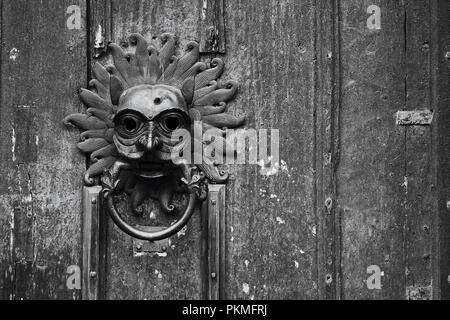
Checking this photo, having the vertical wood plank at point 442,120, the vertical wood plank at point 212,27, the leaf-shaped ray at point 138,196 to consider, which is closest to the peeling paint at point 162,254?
the leaf-shaped ray at point 138,196

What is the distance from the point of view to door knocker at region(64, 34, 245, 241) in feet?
5.89

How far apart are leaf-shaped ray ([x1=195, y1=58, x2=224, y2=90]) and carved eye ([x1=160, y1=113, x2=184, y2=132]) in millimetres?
102

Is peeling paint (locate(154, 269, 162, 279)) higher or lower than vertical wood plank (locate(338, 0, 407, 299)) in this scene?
lower

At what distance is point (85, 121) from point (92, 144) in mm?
53

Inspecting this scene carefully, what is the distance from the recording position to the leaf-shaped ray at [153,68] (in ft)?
6.00

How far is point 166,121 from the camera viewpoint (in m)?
1.78

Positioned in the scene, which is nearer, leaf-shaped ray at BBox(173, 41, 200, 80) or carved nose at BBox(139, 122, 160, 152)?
carved nose at BBox(139, 122, 160, 152)

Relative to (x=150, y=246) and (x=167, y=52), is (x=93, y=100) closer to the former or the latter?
(x=167, y=52)

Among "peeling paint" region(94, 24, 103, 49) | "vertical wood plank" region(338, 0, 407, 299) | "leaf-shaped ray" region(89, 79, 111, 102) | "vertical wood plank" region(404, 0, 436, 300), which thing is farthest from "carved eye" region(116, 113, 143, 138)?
"vertical wood plank" region(404, 0, 436, 300)

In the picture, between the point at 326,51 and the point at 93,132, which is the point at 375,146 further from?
the point at 93,132

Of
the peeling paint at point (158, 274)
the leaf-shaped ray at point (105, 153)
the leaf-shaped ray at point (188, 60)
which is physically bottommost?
the peeling paint at point (158, 274)

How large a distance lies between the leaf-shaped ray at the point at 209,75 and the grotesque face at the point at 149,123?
65 millimetres

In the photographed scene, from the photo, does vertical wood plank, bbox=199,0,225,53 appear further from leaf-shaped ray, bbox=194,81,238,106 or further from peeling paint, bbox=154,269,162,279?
peeling paint, bbox=154,269,162,279

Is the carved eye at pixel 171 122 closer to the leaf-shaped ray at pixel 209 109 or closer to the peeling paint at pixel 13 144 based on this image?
the leaf-shaped ray at pixel 209 109
